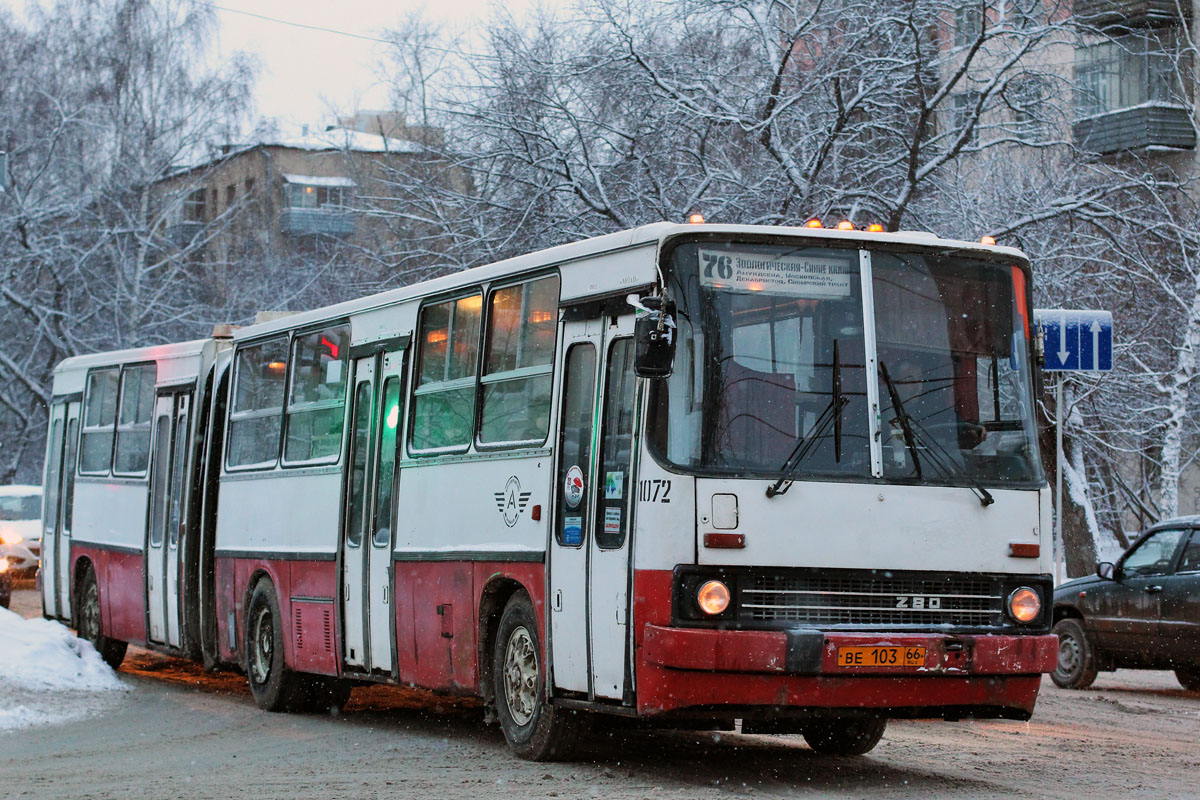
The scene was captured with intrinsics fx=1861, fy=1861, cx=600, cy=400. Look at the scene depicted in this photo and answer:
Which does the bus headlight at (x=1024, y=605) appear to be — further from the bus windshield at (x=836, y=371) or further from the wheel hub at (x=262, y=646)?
the wheel hub at (x=262, y=646)

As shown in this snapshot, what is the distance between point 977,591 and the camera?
9.87 m

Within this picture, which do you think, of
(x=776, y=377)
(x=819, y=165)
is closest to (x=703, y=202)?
(x=819, y=165)

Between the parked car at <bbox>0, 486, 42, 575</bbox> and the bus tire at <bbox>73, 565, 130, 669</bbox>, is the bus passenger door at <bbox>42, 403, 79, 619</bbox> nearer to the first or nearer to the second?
the bus tire at <bbox>73, 565, 130, 669</bbox>

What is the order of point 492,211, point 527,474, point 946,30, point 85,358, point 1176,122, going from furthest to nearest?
point 1176,122 → point 492,211 → point 946,30 → point 85,358 → point 527,474

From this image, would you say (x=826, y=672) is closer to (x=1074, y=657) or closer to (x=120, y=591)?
(x=1074, y=657)

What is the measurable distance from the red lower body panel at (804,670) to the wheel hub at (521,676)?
→ 1.50 meters

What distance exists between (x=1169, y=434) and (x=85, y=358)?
1503cm

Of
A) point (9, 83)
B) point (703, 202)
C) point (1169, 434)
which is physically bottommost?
point (1169, 434)

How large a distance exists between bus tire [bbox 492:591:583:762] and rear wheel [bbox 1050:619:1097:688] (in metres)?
7.64

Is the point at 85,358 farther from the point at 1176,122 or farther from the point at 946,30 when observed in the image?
the point at 1176,122

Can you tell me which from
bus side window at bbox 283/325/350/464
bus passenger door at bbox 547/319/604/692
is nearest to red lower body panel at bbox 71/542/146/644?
bus side window at bbox 283/325/350/464

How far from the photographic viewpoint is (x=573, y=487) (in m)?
10.5

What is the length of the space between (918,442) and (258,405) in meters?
7.64

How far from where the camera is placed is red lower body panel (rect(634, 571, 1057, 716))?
9234 mm
